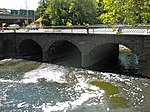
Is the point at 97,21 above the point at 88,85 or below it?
above

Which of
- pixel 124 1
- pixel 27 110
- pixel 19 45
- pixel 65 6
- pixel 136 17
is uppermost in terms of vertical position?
pixel 65 6

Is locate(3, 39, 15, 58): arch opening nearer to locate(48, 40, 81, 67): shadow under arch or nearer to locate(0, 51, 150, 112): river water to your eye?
locate(48, 40, 81, 67): shadow under arch

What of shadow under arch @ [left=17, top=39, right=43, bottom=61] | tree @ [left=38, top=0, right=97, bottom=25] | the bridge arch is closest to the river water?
the bridge arch

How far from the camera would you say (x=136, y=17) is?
44.3ft

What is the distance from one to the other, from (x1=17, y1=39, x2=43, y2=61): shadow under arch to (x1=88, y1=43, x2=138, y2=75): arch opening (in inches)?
532

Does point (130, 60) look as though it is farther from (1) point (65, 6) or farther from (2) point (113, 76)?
(1) point (65, 6)

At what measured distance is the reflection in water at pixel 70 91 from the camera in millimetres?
20406

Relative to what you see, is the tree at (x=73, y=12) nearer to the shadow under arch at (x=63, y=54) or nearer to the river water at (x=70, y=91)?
the shadow under arch at (x=63, y=54)

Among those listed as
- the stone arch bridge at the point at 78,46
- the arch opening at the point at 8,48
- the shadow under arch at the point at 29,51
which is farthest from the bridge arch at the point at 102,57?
the arch opening at the point at 8,48

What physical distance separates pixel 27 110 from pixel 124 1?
13368 mm

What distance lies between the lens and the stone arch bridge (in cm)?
2930

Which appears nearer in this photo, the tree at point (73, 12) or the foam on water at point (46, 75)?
the foam on water at point (46, 75)

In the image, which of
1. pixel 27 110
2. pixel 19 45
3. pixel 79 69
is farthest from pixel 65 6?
pixel 27 110

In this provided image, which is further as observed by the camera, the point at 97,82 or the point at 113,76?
the point at 113,76
